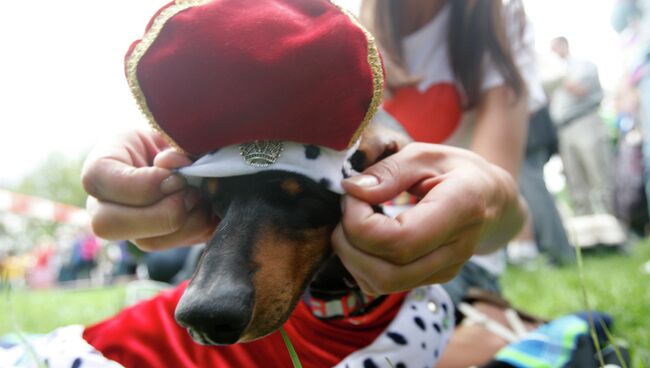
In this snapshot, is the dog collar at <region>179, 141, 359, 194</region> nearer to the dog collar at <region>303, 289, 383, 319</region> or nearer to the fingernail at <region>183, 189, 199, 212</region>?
the fingernail at <region>183, 189, 199, 212</region>

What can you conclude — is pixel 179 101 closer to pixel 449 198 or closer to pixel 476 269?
pixel 449 198

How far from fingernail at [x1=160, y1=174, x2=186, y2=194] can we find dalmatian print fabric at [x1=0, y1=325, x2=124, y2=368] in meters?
0.28

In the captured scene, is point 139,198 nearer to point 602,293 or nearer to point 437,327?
point 437,327

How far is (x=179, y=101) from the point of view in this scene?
0.73 m

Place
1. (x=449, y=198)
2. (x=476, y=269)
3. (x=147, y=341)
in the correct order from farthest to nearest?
1. (x=476, y=269)
2. (x=147, y=341)
3. (x=449, y=198)

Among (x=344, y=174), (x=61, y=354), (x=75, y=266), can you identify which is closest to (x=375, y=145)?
(x=344, y=174)

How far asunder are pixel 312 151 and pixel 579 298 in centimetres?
162

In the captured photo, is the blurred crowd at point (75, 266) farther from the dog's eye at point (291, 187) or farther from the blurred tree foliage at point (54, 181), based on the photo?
the blurred tree foliage at point (54, 181)

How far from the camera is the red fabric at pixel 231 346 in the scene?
2.85 ft

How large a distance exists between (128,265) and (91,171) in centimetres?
702

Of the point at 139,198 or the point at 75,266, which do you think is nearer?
the point at 139,198

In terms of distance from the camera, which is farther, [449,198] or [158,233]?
[158,233]

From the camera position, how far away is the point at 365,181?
0.70 meters

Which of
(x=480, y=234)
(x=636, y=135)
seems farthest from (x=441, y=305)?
(x=636, y=135)
